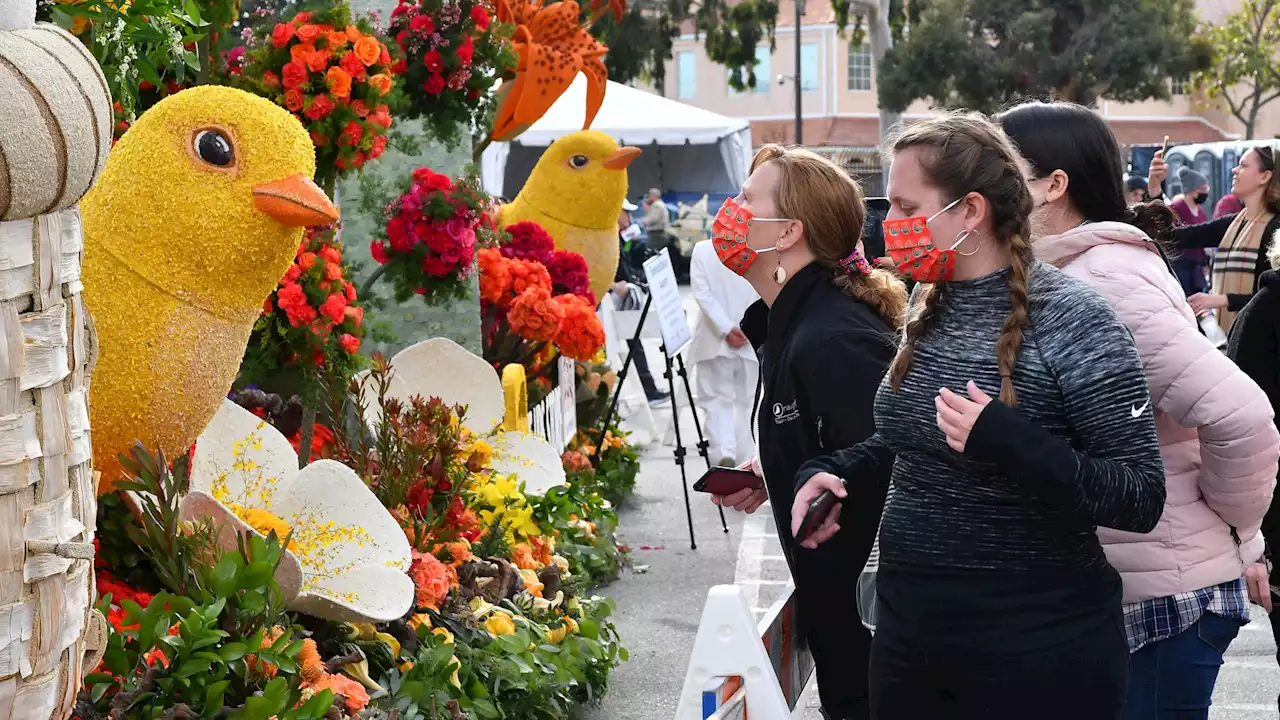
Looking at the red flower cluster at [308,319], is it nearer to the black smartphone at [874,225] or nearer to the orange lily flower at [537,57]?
the black smartphone at [874,225]

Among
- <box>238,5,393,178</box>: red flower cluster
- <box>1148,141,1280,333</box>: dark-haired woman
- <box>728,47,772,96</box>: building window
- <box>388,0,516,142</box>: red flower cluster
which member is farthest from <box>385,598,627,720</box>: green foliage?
<box>728,47,772,96</box>: building window

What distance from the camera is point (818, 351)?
128 inches

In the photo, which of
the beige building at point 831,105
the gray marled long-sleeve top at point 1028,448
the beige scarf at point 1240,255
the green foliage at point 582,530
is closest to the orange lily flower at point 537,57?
the green foliage at point 582,530

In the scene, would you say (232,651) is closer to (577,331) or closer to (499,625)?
(499,625)

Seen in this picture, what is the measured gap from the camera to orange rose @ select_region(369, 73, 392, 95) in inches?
182

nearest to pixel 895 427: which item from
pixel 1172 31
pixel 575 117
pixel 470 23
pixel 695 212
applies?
pixel 470 23

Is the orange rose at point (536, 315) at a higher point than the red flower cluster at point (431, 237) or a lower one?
lower

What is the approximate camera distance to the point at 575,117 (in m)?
14.7

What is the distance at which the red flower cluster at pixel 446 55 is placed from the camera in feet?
18.5

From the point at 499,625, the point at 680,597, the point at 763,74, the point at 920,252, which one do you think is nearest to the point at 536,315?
the point at 680,597

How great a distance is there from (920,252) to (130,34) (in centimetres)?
151

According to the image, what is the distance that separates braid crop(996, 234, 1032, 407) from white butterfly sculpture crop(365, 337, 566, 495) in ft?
10.1

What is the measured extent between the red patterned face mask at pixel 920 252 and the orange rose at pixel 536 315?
4.12 m

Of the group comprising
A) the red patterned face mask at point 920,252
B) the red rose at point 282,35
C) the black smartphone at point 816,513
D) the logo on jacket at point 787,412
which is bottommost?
the black smartphone at point 816,513
